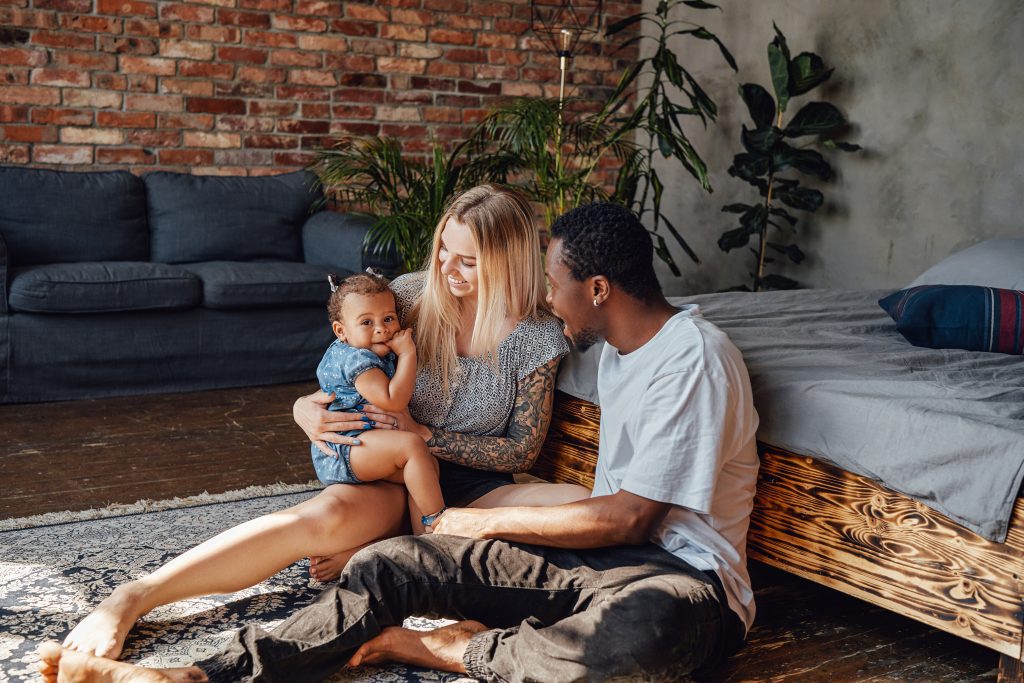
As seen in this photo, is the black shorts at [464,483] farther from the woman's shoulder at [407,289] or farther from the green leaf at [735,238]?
the green leaf at [735,238]

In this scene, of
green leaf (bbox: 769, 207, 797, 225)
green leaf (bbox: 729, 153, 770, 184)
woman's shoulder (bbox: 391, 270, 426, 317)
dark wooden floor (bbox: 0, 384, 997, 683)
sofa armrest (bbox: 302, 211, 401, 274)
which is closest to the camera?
dark wooden floor (bbox: 0, 384, 997, 683)

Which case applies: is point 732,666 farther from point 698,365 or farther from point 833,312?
point 833,312

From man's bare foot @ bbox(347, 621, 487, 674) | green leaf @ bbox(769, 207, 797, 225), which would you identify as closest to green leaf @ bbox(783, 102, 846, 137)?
green leaf @ bbox(769, 207, 797, 225)

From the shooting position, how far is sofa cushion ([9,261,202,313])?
3.59 metres

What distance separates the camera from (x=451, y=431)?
2.22m

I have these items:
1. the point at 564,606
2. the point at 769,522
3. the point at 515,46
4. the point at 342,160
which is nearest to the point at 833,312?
the point at 769,522

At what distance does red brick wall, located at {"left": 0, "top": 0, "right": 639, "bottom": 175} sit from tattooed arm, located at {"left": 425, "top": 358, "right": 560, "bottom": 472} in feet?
9.90

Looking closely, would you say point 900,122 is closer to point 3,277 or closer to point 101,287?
point 101,287

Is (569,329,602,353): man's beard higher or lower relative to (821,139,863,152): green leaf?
lower

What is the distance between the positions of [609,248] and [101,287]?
103 inches

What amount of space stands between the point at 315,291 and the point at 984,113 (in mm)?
2833

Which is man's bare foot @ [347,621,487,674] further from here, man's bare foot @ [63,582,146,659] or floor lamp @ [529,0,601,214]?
floor lamp @ [529,0,601,214]

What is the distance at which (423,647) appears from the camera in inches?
69.9

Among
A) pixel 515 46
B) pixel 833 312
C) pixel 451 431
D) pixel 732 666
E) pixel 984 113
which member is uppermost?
pixel 515 46
